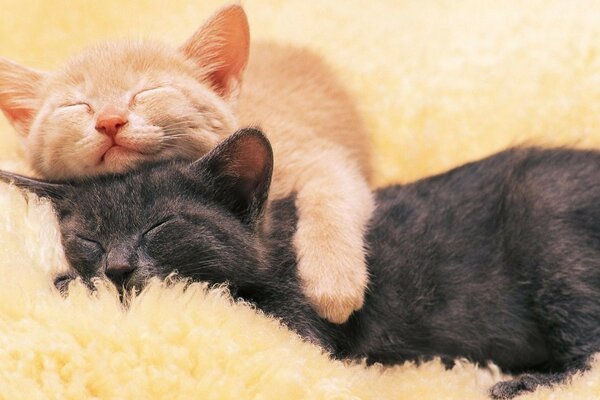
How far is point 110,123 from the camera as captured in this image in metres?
1.18

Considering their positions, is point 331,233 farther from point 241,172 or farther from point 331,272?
point 241,172

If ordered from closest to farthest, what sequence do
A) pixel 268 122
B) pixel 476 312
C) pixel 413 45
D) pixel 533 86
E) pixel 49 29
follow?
pixel 476 312 < pixel 268 122 < pixel 533 86 < pixel 413 45 < pixel 49 29

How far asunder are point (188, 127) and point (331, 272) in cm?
36

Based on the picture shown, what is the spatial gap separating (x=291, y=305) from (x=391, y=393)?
0.21 metres

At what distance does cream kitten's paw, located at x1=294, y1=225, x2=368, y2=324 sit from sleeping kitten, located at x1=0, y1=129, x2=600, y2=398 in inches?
0.8

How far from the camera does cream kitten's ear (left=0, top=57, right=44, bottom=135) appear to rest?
1463 millimetres

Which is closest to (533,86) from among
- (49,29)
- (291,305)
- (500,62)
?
(500,62)

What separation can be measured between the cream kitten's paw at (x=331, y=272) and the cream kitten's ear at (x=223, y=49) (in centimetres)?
40

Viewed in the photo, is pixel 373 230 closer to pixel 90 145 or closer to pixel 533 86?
pixel 90 145

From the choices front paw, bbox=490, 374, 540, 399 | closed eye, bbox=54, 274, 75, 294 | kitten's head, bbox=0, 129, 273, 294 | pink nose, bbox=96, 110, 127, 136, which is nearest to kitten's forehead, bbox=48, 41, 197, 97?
pink nose, bbox=96, 110, 127, 136

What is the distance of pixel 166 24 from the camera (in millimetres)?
2188

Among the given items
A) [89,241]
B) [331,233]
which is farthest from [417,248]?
[89,241]

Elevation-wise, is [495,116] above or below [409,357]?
above

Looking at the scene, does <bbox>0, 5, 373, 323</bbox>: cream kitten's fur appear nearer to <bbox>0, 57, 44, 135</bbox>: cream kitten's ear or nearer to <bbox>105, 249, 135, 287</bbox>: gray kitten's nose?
<bbox>0, 57, 44, 135</bbox>: cream kitten's ear
